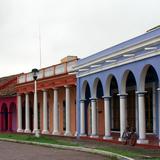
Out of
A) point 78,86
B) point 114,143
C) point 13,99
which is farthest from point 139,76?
point 13,99

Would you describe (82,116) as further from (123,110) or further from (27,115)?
(27,115)

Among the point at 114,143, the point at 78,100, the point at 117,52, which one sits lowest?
the point at 114,143

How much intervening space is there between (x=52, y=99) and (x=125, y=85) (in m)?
13.4

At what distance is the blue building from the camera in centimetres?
2061

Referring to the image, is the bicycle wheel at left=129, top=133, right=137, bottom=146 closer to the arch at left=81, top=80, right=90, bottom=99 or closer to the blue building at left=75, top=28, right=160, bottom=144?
the blue building at left=75, top=28, right=160, bottom=144

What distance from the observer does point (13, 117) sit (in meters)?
44.1

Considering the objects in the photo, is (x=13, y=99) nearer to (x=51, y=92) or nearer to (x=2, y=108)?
(x=2, y=108)

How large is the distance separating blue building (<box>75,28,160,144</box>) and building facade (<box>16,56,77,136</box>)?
5.13ft

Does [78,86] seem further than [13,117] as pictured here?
No

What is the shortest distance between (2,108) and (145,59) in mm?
26416

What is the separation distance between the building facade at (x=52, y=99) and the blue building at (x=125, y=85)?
1.56 metres

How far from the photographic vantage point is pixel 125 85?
929 inches

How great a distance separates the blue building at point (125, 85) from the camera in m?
20.6

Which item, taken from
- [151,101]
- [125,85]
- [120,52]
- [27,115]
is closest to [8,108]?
[27,115]
